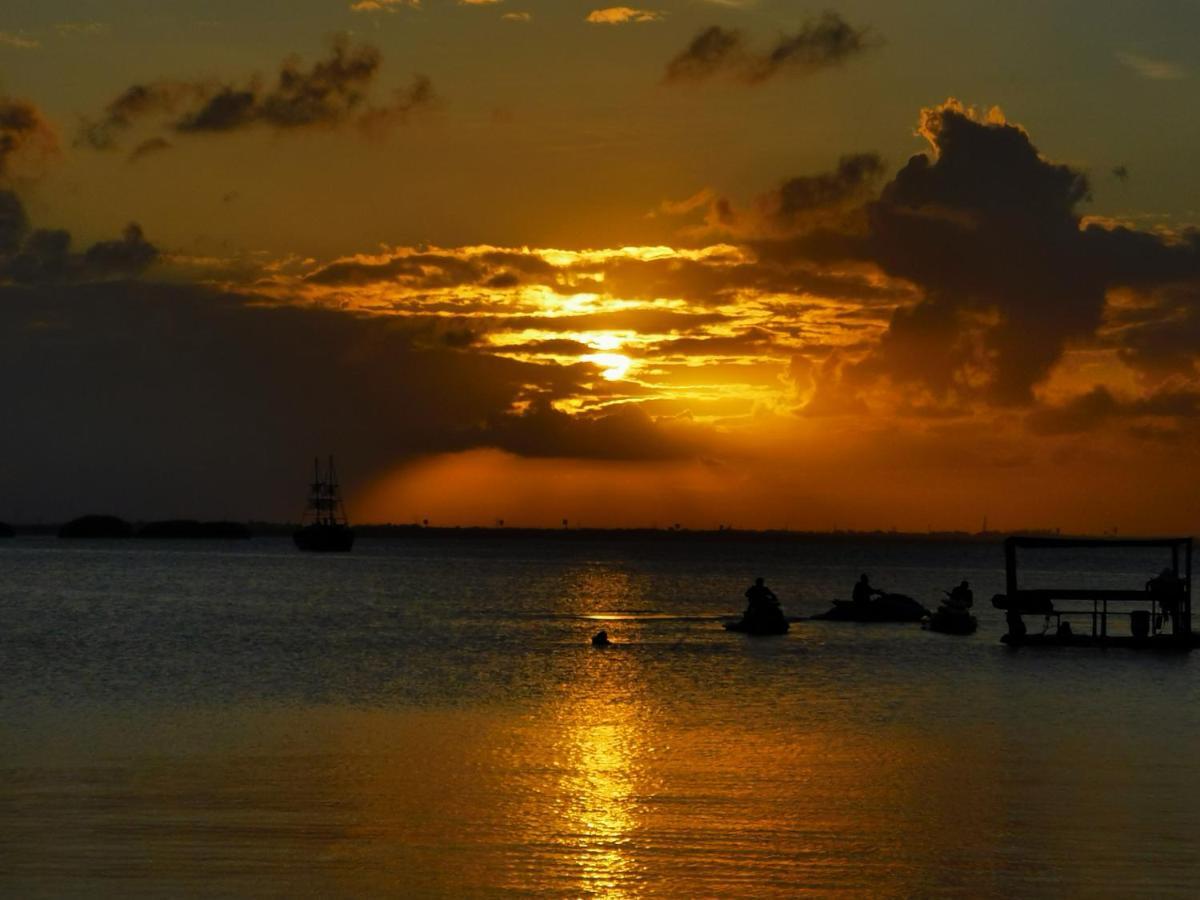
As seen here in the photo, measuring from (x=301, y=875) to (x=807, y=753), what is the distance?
14234 mm

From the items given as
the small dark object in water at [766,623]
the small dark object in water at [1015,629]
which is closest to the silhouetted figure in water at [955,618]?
the small dark object in water at [1015,629]

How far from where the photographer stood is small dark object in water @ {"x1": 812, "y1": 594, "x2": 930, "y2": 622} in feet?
252

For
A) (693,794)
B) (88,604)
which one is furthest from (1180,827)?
(88,604)

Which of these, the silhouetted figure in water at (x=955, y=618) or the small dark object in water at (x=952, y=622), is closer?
the small dark object in water at (x=952, y=622)

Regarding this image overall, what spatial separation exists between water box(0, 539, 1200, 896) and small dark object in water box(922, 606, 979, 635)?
5673mm

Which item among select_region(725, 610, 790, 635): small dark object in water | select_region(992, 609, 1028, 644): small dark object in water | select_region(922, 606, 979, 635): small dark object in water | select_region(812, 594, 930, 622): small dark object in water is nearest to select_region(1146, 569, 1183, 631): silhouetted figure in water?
select_region(992, 609, 1028, 644): small dark object in water

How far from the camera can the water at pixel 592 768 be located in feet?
65.9

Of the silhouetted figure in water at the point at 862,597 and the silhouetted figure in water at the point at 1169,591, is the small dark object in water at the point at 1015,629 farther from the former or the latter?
the silhouetted figure in water at the point at 862,597

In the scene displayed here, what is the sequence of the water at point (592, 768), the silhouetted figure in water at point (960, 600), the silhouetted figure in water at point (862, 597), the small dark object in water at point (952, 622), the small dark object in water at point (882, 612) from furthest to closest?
the silhouetted figure in water at point (862, 597) < the small dark object in water at point (882, 612) < the silhouetted figure in water at point (960, 600) < the small dark object in water at point (952, 622) < the water at point (592, 768)

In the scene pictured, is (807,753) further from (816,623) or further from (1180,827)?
(816,623)

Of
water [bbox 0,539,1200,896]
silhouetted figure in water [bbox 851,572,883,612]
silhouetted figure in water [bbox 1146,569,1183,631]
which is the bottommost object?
water [bbox 0,539,1200,896]

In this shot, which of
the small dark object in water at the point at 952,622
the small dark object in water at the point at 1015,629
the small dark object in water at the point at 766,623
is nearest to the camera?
the small dark object in water at the point at 1015,629

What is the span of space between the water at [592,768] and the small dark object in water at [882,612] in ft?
42.1

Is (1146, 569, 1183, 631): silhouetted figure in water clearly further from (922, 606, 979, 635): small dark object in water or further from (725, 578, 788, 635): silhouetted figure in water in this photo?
(725, 578, 788, 635): silhouetted figure in water
